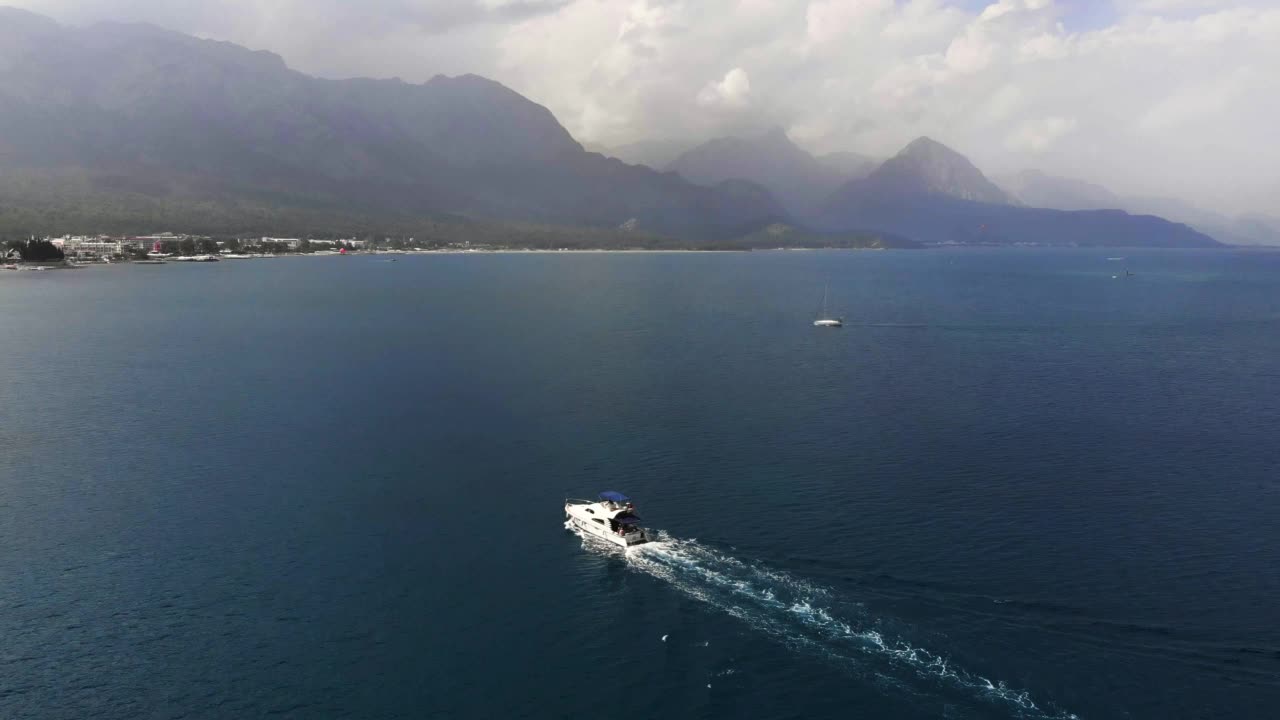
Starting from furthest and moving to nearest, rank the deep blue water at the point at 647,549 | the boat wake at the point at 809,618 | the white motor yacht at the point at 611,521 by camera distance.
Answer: the white motor yacht at the point at 611,521
the deep blue water at the point at 647,549
the boat wake at the point at 809,618

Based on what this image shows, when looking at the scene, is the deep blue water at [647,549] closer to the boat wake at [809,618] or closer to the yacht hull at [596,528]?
the boat wake at [809,618]

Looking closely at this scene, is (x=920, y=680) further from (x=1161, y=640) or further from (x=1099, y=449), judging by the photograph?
(x=1099, y=449)

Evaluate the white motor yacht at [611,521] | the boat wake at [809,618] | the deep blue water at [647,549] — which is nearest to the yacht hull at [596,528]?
the white motor yacht at [611,521]

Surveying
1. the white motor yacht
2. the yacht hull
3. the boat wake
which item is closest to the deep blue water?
the boat wake

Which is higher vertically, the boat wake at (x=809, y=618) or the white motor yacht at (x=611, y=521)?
the white motor yacht at (x=611, y=521)

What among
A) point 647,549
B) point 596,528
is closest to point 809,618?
point 647,549

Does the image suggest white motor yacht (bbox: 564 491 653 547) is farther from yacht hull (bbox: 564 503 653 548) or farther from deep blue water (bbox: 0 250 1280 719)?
deep blue water (bbox: 0 250 1280 719)

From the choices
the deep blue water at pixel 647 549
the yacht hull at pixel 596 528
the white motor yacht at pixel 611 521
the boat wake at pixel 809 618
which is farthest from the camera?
the white motor yacht at pixel 611 521
